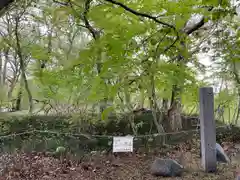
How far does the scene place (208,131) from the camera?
2.29m

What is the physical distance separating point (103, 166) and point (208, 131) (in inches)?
46.5

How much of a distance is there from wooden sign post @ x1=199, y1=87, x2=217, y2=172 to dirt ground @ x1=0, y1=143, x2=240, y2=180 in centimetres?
11

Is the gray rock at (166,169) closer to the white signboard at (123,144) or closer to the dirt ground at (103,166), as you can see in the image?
the dirt ground at (103,166)


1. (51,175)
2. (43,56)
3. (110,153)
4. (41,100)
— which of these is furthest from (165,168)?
(41,100)

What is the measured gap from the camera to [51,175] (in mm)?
2342

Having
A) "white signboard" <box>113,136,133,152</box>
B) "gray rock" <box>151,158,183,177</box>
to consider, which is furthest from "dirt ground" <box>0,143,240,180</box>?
"white signboard" <box>113,136,133,152</box>

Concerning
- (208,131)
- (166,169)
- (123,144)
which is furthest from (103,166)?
(208,131)

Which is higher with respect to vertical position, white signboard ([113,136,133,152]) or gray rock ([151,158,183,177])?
white signboard ([113,136,133,152])

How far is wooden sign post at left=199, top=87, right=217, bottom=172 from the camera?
227 centimetres

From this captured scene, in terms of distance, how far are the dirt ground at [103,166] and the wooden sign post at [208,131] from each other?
109 mm

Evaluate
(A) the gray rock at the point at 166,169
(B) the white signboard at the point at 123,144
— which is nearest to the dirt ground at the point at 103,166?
(A) the gray rock at the point at 166,169

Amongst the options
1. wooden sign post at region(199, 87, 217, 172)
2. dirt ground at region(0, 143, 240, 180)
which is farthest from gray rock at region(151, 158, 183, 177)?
wooden sign post at region(199, 87, 217, 172)

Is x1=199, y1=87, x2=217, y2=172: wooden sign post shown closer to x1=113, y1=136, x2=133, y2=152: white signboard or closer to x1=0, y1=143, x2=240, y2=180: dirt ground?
x1=0, y1=143, x2=240, y2=180: dirt ground

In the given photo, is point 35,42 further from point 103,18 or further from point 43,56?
point 103,18
